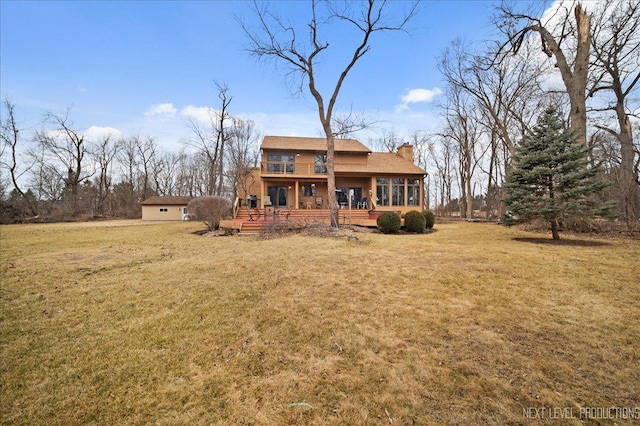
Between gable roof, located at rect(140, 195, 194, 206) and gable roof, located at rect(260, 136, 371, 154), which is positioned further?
gable roof, located at rect(140, 195, 194, 206)

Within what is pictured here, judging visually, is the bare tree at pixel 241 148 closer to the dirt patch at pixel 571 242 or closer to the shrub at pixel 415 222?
the shrub at pixel 415 222

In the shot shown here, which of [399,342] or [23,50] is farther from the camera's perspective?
[23,50]

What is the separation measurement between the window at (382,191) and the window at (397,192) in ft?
1.60

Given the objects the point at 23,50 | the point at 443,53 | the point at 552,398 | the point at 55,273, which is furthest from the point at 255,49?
the point at 552,398

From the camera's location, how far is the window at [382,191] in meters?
21.2

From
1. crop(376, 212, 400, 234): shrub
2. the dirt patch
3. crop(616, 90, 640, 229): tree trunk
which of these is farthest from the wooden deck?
crop(616, 90, 640, 229): tree trunk

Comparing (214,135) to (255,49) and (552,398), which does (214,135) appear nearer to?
(255,49)

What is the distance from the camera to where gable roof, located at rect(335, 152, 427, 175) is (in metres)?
20.7

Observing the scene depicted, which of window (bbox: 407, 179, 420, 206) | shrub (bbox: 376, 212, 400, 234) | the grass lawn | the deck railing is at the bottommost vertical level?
the grass lawn

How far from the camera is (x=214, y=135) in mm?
28297

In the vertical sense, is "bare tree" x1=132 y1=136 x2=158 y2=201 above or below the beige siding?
above

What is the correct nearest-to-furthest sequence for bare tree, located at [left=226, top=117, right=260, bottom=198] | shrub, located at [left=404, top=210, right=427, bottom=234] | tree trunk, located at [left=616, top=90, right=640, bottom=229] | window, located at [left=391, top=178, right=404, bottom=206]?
tree trunk, located at [left=616, top=90, right=640, bottom=229] < shrub, located at [left=404, top=210, right=427, bottom=234] < window, located at [left=391, top=178, right=404, bottom=206] < bare tree, located at [left=226, top=117, right=260, bottom=198]

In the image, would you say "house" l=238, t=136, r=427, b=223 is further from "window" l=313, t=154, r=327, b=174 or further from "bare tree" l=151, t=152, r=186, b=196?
"bare tree" l=151, t=152, r=186, b=196

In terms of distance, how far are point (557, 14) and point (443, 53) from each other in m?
7.32
